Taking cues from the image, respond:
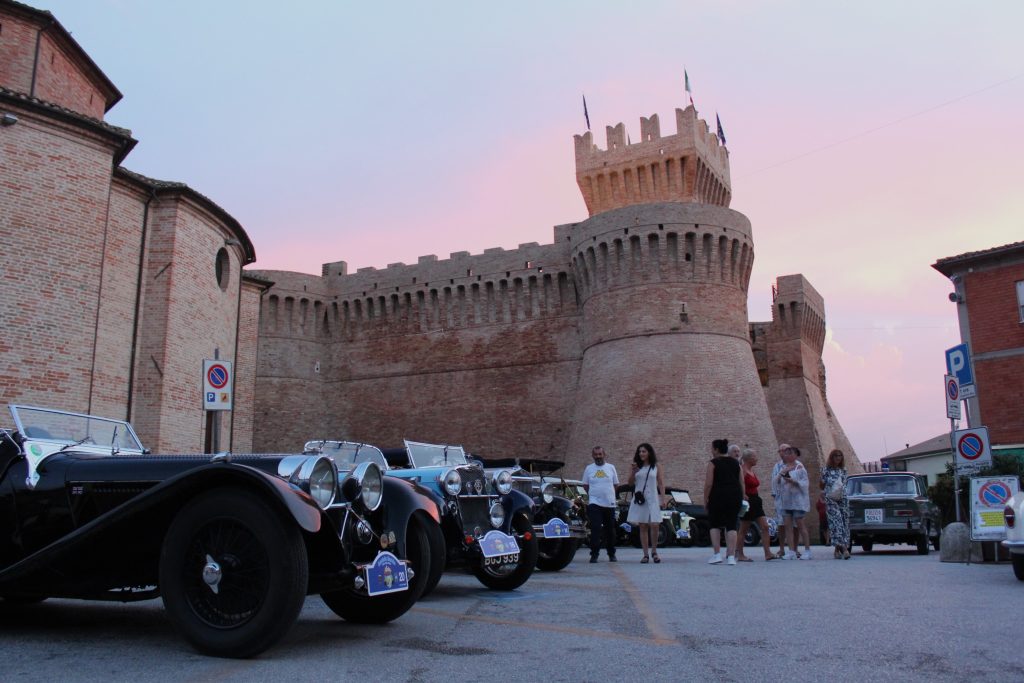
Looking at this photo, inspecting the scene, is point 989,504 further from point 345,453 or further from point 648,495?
point 345,453

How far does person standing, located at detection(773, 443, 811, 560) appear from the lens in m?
11.4

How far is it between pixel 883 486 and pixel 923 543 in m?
1.13

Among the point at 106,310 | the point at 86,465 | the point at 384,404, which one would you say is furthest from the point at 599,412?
the point at 86,465

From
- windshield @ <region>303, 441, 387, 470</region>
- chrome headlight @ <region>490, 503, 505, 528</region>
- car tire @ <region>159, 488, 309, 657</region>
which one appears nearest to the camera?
car tire @ <region>159, 488, 309, 657</region>

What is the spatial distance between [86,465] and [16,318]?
42.8 ft

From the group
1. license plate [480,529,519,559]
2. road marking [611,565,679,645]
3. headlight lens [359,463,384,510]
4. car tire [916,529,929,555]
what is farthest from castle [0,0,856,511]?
car tire [916,529,929,555]

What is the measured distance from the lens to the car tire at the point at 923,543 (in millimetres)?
13391

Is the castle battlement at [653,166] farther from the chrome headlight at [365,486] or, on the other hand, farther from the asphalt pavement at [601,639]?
the chrome headlight at [365,486]

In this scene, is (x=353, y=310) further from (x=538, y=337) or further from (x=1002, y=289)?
(x=1002, y=289)

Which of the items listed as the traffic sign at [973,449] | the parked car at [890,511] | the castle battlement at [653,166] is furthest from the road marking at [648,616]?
the castle battlement at [653,166]

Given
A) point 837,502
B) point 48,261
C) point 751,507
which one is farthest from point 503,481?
point 48,261

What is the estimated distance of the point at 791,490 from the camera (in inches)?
452

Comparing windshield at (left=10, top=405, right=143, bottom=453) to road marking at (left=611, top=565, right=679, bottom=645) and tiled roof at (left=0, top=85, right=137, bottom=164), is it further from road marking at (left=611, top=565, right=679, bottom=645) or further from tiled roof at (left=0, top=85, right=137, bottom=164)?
tiled roof at (left=0, top=85, right=137, bottom=164)

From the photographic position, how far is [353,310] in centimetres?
3719
